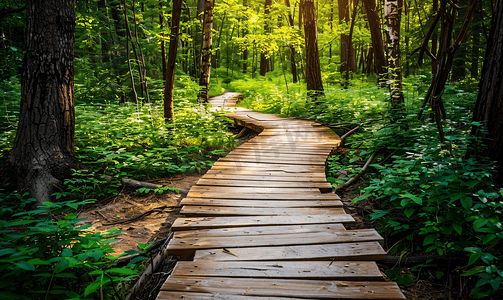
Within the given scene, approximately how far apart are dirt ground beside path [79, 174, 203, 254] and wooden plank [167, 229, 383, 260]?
1.44 meters

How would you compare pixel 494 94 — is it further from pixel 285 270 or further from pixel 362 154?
A: pixel 285 270

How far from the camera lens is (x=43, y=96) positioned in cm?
447

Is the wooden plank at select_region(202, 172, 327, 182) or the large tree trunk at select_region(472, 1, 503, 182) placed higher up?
the large tree trunk at select_region(472, 1, 503, 182)

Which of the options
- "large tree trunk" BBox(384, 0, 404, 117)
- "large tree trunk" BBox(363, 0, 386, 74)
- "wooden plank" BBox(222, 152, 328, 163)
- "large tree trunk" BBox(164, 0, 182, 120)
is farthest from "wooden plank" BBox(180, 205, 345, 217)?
"large tree trunk" BBox(363, 0, 386, 74)

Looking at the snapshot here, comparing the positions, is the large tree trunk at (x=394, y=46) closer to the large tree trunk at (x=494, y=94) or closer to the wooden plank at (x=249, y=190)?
the large tree trunk at (x=494, y=94)

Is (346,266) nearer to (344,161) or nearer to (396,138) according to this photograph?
(396,138)

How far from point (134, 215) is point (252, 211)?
2.35 metres

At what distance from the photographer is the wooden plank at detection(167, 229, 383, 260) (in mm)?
2383

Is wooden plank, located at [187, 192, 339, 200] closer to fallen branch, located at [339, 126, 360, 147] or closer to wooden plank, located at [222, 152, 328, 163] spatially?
wooden plank, located at [222, 152, 328, 163]

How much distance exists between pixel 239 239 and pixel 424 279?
6.55ft

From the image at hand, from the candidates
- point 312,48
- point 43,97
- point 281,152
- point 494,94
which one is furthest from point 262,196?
point 312,48

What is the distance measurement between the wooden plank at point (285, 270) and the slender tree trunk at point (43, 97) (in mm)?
3675

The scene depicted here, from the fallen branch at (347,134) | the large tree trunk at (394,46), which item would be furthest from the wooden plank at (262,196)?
the fallen branch at (347,134)

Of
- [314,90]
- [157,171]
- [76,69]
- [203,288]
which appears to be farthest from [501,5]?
[76,69]
